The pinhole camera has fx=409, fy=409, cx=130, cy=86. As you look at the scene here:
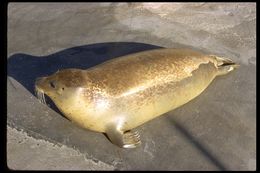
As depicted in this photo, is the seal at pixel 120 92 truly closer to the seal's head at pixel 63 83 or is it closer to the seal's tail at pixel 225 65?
the seal's head at pixel 63 83

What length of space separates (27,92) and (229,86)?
2.58 m

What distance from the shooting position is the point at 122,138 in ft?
14.2

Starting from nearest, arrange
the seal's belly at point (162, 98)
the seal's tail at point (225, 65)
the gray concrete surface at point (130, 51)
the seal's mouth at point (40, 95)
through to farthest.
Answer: the gray concrete surface at point (130, 51) → the seal's belly at point (162, 98) → the seal's mouth at point (40, 95) → the seal's tail at point (225, 65)

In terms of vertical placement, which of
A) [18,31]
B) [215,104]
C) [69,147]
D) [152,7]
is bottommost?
[69,147]

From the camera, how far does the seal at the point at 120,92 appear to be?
4.32 meters

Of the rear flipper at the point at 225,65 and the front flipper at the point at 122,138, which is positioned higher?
the rear flipper at the point at 225,65

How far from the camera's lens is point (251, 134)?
4.46 meters

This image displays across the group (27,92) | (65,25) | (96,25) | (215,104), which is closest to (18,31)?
(65,25)

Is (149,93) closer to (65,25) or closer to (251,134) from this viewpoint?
(251,134)

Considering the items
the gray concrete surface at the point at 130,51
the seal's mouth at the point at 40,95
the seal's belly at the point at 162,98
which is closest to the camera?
the gray concrete surface at the point at 130,51

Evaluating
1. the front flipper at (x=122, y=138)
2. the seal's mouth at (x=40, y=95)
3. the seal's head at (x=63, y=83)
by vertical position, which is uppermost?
the seal's head at (x=63, y=83)

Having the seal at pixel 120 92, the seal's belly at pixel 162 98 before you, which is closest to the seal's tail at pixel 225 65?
the seal's belly at pixel 162 98

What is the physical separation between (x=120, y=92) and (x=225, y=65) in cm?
167

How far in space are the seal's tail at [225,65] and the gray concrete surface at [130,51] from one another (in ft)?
0.30
